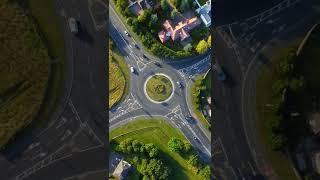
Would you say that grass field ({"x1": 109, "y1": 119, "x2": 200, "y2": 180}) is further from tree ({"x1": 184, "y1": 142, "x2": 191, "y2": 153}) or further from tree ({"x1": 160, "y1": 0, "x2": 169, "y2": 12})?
A: tree ({"x1": 160, "y1": 0, "x2": 169, "y2": 12})

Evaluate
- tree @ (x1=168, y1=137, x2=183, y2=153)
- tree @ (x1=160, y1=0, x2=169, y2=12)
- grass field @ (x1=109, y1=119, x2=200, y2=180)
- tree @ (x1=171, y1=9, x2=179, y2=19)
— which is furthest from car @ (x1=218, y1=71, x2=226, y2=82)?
tree @ (x1=160, y1=0, x2=169, y2=12)

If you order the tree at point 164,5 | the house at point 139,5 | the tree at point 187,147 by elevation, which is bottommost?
the tree at point 187,147

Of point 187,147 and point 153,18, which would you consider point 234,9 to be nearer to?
point 153,18

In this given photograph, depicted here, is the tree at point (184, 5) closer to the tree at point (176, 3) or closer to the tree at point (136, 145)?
the tree at point (176, 3)

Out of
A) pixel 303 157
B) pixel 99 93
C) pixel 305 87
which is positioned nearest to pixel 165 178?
pixel 99 93

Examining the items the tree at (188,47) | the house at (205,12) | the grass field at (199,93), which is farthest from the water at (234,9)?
the grass field at (199,93)


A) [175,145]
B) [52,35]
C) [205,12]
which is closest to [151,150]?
[175,145]
